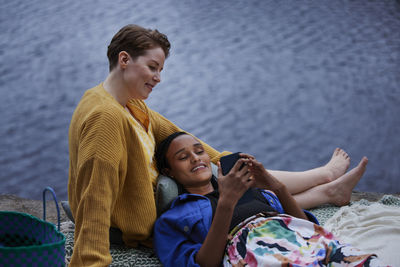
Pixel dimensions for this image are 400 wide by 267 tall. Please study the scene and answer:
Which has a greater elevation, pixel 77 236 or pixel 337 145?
pixel 77 236

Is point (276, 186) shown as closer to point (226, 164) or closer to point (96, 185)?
point (226, 164)

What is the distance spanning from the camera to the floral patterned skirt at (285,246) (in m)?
1.28

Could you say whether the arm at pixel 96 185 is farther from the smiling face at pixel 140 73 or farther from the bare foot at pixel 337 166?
the bare foot at pixel 337 166

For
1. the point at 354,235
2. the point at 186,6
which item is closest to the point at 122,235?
the point at 354,235

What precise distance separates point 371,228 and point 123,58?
1.25 meters

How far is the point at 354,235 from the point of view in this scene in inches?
71.6

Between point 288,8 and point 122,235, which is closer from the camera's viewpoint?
point 122,235

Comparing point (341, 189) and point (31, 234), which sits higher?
point (31, 234)

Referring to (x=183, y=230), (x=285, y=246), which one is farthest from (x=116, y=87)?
(x=285, y=246)

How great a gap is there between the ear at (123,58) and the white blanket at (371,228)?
3.69 feet

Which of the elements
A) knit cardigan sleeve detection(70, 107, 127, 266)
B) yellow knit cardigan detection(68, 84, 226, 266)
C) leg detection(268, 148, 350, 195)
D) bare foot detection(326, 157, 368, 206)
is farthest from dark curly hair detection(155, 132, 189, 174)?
bare foot detection(326, 157, 368, 206)

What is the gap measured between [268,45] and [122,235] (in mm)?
2786

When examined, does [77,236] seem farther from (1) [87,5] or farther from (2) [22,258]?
(1) [87,5]

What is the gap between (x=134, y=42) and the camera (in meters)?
1.65
